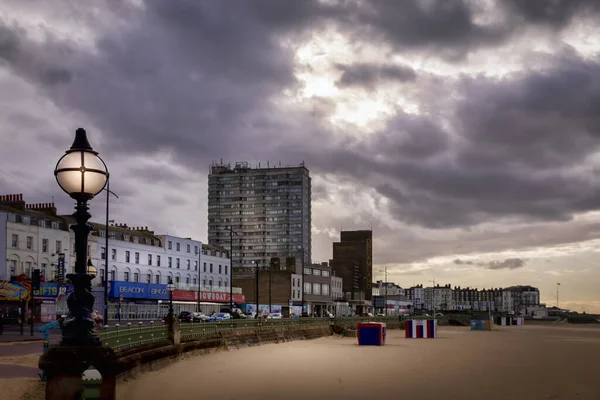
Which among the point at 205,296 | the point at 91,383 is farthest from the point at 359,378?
the point at 205,296

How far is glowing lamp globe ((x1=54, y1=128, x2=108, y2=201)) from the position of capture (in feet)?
32.4

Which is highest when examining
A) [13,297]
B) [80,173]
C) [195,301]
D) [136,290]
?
[80,173]

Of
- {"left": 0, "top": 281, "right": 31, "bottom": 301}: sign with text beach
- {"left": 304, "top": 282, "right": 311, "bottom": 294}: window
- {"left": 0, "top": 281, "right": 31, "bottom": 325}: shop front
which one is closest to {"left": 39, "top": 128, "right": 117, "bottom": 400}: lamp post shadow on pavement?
{"left": 0, "top": 281, "right": 31, "bottom": 325}: shop front

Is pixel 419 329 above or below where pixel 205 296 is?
below

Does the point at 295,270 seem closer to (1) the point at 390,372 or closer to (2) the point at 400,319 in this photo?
(2) the point at 400,319

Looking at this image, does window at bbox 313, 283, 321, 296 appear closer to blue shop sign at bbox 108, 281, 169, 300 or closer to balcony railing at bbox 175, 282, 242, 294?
balcony railing at bbox 175, 282, 242, 294

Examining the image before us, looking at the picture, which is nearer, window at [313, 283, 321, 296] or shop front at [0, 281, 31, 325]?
shop front at [0, 281, 31, 325]

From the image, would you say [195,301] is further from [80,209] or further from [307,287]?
[80,209]

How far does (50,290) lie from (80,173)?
2602 inches

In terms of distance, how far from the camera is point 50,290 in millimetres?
70625

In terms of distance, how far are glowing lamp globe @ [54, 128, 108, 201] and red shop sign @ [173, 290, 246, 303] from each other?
3280 inches

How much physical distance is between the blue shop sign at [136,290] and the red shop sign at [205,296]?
8.20 feet

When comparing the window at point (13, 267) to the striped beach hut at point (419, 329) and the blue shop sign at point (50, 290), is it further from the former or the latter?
the striped beach hut at point (419, 329)

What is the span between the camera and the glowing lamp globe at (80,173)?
9.88 m
